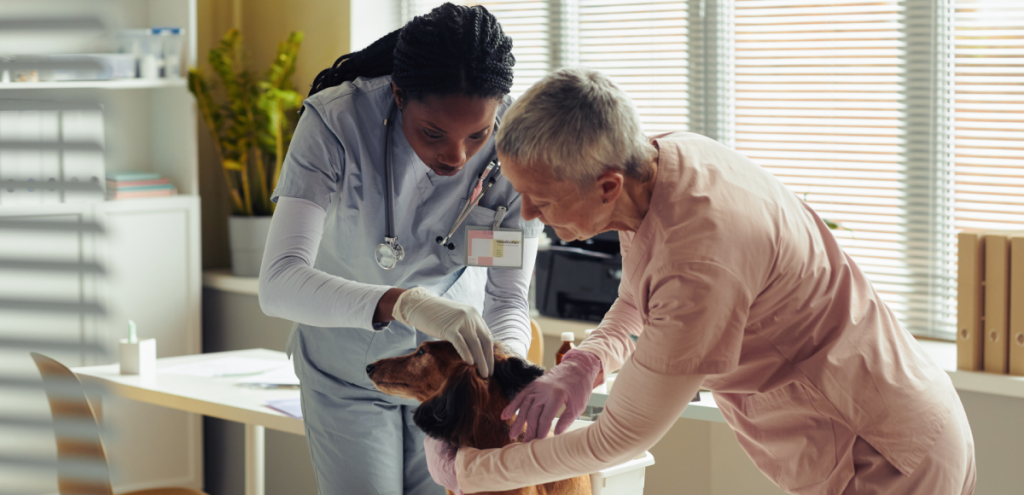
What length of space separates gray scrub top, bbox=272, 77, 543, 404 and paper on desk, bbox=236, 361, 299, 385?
95 centimetres

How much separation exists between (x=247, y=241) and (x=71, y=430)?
11.9 ft

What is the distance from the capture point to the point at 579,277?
299 cm

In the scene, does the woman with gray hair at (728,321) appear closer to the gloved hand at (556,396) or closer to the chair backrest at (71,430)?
the gloved hand at (556,396)

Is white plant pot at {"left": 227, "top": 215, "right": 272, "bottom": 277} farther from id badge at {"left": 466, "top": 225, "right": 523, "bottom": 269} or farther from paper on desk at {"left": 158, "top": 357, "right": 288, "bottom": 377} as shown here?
id badge at {"left": 466, "top": 225, "right": 523, "bottom": 269}

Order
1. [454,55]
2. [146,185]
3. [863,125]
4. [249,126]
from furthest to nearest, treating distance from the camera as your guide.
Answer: [249,126] → [146,185] → [863,125] → [454,55]

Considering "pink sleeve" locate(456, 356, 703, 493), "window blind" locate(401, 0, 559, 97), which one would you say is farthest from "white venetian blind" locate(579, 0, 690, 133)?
"pink sleeve" locate(456, 356, 703, 493)

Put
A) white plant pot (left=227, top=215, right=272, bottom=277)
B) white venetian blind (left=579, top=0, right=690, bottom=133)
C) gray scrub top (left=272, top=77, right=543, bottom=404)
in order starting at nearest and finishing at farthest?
gray scrub top (left=272, top=77, right=543, bottom=404) < white venetian blind (left=579, top=0, right=690, bottom=133) < white plant pot (left=227, top=215, right=272, bottom=277)

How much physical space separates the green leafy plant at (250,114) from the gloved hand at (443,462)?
254 cm

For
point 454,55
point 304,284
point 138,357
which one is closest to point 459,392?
point 304,284

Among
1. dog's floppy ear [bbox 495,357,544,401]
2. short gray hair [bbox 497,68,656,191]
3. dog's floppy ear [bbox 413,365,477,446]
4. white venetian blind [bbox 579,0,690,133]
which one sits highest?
white venetian blind [bbox 579,0,690,133]

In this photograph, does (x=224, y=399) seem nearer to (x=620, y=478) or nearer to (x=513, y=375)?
(x=620, y=478)

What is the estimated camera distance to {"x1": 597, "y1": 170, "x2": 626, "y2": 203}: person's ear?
0.95 m

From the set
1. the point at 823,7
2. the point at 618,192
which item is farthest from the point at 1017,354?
the point at 618,192

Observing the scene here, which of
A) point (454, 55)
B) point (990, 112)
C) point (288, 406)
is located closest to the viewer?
point (454, 55)
